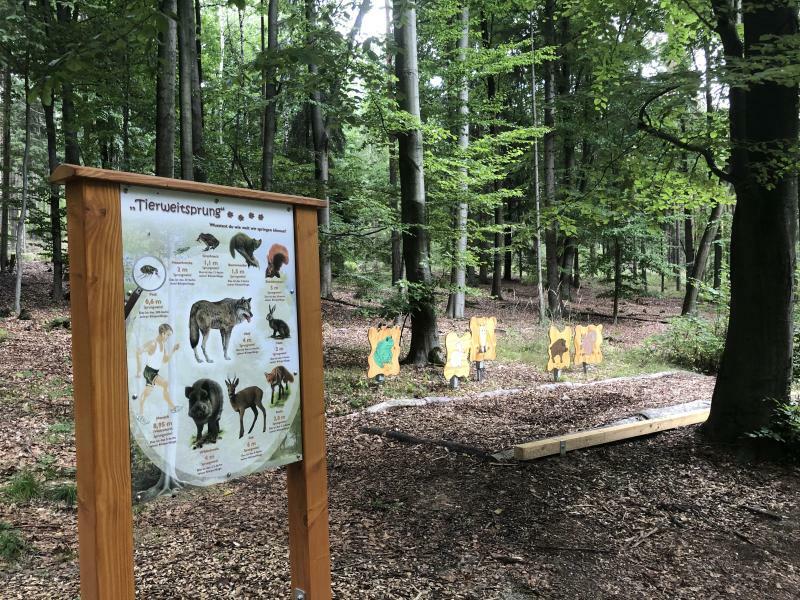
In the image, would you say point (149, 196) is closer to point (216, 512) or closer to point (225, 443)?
point (225, 443)

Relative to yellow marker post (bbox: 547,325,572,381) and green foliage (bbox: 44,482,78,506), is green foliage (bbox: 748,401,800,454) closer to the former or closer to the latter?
yellow marker post (bbox: 547,325,572,381)

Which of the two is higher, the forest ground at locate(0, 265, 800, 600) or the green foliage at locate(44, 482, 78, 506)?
the green foliage at locate(44, 482, 78, 506)

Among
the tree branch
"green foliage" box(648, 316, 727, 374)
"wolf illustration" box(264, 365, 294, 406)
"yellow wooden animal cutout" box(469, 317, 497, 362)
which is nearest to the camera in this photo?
"wolf illustration" box(264, 365, 294, 406)

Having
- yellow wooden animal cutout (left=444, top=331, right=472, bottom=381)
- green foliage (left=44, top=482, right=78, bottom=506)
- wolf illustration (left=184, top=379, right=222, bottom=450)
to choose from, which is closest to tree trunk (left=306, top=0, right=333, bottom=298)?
yellow wooden animal cutout (left=444, top=331, right=472, bottom=381)

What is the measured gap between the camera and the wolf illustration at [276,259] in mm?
2195

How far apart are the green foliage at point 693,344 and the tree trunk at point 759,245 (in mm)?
5699

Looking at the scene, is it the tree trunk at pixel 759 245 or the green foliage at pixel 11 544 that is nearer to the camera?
the green foliage at pixel 11 544

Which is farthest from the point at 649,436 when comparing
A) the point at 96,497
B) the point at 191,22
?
the point at 191,22

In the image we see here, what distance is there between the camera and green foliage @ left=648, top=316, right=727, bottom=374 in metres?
10.6

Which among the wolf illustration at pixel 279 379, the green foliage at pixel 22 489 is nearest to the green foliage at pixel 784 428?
the wolf illustration at pixel 279 379

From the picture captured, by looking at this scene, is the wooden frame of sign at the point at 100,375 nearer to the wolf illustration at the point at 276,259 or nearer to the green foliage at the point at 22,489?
the wolf illustration at the point at 276,259

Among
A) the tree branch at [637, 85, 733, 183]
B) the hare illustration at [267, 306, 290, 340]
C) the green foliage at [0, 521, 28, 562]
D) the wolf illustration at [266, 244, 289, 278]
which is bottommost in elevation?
the green foliage at [0, 521, 28, 562]

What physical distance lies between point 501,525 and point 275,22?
9860 mm

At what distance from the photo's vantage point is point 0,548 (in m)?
3.22
